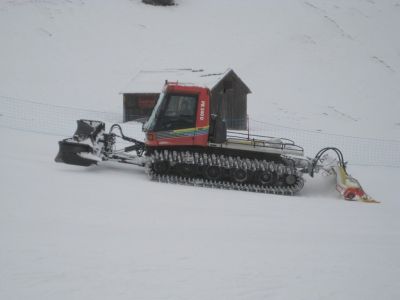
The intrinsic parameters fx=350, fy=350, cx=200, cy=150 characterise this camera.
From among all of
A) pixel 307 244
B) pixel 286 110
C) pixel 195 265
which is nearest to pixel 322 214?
Answer: pixel 307 244

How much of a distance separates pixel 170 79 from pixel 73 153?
57.7 feet

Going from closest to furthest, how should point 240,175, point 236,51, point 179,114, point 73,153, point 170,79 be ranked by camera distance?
point 73,153 → point 179,114 → point 240,175 → point 170,79 → point 236,51

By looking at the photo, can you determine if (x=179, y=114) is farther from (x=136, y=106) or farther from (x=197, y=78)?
(x=136, y=106)

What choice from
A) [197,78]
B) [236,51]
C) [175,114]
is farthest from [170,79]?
[236,51]

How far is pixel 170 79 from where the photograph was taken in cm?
2500

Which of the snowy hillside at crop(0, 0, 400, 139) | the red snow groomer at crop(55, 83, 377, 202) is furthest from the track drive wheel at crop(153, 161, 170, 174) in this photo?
the snowy hillside at crop(0, 0, 400, 139)

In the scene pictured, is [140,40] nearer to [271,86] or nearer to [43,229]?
[271,86]

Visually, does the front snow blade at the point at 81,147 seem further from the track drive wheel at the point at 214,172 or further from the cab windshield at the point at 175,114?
the track drive wheel at the point at 214,172

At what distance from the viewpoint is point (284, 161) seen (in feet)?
29.8

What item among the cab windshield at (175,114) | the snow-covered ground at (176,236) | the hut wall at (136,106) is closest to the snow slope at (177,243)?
the snow-covered ground at (176,236)

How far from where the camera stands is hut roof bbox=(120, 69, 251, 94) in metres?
24.5

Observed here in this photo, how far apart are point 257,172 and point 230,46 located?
133ft

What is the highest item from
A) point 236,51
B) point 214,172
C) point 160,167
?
point 236,51

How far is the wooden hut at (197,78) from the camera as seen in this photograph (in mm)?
25516
